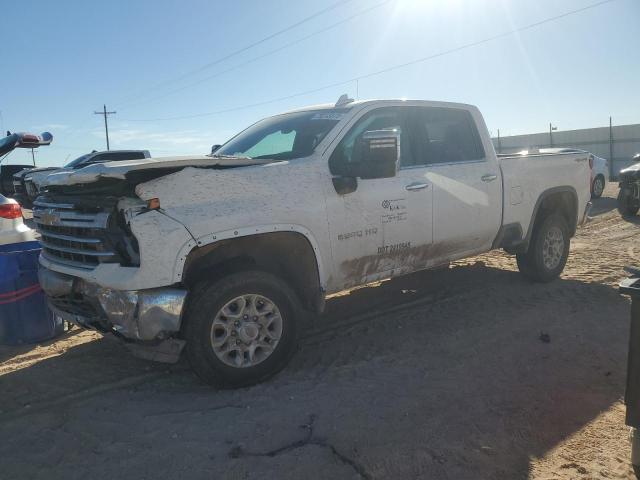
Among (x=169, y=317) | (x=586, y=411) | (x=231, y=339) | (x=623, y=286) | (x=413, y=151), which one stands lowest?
(x=586, y=411)

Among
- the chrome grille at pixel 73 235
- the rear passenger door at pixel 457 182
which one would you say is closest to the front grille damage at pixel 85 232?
the chrome grille at pixel 73 235

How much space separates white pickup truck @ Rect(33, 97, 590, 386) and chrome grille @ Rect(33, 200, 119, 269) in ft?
0.04

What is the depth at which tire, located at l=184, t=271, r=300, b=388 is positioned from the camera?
359 cm

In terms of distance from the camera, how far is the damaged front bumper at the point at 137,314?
3.39m

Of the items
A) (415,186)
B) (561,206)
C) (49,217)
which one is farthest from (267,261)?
(561,206)

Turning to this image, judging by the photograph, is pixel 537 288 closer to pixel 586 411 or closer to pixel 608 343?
pixel 608 343

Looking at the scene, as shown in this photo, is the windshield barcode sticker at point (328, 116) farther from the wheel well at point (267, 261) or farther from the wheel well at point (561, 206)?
the wheel well at point (561, 206)

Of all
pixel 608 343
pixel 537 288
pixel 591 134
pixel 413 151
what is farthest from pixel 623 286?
pixel 591 134

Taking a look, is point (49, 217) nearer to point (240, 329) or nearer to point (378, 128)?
point (240, 329)

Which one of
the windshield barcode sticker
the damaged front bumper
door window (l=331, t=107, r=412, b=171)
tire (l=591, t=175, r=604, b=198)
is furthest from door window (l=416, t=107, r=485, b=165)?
tire (l=591, t=175, r=604, b=198)

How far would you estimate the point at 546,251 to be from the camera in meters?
6.45

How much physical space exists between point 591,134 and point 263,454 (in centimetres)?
2943

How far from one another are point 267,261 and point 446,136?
8.33ft

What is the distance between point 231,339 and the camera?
12.3 ft
